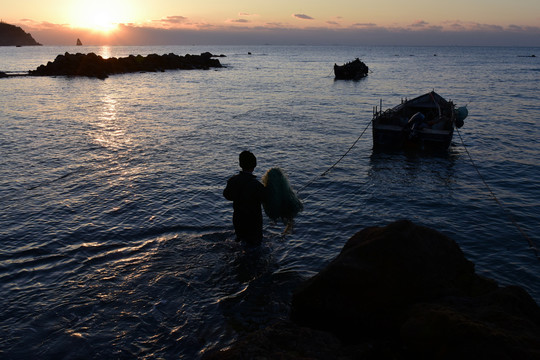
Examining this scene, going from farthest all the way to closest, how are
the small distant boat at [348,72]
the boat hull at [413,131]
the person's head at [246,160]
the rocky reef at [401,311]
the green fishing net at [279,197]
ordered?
the small distant boat at [348,72]
the boat hull at [413,131]
the green fishing net at [279,197]
the person's head at [246,160]
the rocky reef at [401,311]

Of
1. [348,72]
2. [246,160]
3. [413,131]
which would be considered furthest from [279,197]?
[348,72]

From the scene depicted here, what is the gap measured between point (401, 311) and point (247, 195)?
3.35m

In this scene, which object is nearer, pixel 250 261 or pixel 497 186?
pixel 250 261

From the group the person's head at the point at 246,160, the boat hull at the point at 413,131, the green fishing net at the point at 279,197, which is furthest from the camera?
the boat hull at the point at 413,131

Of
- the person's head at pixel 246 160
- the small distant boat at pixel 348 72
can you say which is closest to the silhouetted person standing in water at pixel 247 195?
the person's head at pixel 246 160

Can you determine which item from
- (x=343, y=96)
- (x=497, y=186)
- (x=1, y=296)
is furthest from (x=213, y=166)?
(x=343, y=96)

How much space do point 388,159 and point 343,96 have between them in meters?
26.5

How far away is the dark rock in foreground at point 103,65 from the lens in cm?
6525

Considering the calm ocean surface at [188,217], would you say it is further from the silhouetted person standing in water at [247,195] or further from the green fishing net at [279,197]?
the green fishing net at [279,197]

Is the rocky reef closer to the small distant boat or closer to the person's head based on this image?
the person's head

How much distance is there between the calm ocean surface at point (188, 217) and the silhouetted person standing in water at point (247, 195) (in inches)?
36.8

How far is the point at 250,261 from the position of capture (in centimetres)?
802

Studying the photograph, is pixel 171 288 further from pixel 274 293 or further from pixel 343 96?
pixel 343 96

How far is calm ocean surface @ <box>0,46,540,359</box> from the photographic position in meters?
6.38
